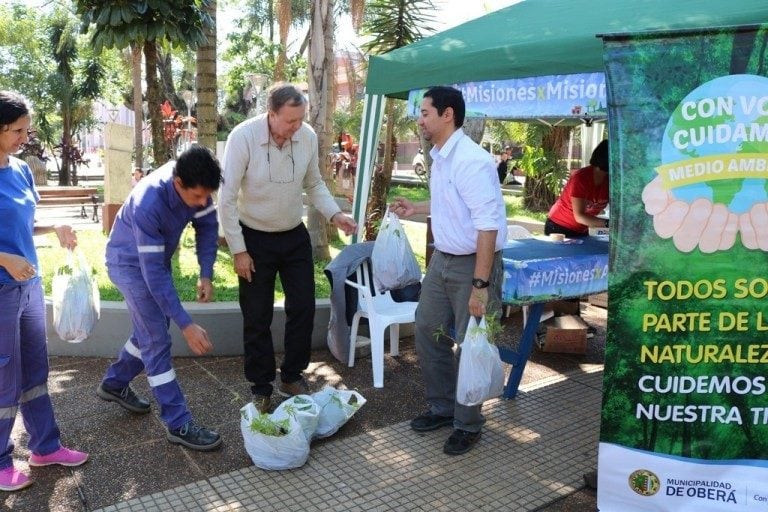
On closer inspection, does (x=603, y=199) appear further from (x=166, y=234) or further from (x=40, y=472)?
(x=40, y=472)

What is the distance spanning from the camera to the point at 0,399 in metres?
3.08

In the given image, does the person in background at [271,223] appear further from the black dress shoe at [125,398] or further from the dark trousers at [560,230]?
the dark trousers at [560,230]

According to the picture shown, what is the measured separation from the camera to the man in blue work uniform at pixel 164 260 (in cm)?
320

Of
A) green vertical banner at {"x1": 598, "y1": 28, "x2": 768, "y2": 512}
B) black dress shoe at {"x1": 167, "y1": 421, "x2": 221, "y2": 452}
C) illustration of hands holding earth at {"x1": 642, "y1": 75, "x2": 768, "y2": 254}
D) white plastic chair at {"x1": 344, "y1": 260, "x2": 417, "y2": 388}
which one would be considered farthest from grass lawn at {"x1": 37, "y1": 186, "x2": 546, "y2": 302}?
illustration of hands holding earth at {"x1": 642, "y1": 75, "x2": 768, "y2": 254}

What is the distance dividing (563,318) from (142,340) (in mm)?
3436

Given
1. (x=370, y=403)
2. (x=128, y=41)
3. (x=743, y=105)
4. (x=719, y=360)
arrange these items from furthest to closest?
1. (x=128, y=41)
2. (x=370, y=403)
3. (x=719, y=360)
4. (x=743, y=105)

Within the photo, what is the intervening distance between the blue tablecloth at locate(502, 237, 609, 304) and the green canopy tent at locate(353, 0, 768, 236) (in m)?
1.23

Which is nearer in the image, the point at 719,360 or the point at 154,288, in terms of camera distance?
the point at 719,360

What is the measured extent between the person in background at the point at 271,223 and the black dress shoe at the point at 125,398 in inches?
26.0

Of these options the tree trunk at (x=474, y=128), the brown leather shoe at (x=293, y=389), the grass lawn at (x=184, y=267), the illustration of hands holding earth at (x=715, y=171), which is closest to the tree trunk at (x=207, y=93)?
the grass lawn at (x=184, y=267)

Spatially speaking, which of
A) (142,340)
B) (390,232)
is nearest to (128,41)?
(390,232)

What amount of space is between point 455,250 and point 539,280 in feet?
3.23

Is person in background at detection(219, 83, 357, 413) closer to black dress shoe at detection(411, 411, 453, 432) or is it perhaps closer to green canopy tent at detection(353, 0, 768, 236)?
black dress shoe at detection(411, 411, 453, 432)

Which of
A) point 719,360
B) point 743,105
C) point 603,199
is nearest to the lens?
point 743,105
